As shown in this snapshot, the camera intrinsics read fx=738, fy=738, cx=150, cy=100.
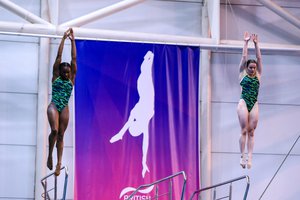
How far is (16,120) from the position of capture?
12695mm

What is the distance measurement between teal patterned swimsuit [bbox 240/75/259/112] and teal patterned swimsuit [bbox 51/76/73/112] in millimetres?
2558

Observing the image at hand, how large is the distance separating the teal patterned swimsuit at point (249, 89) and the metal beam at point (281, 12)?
2952 mm

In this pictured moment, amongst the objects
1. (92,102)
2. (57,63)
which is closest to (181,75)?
(92,102)

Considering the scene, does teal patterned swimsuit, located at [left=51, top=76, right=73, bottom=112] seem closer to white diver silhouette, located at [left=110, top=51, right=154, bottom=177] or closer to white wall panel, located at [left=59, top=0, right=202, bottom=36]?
white diver silhouette, located at [left=110, top=51, right=154, bottom=177]

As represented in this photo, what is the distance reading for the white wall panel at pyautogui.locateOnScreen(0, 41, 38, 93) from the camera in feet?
42.0

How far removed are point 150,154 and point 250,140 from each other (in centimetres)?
193

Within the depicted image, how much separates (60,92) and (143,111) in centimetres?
242

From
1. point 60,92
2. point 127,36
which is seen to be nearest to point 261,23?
point 127,36

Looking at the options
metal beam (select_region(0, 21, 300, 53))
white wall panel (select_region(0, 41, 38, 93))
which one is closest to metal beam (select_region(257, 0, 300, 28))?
metal beam (select_region(0, 21, 300, 53))

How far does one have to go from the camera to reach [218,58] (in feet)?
44.4

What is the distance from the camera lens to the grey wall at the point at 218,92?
41.5 feet

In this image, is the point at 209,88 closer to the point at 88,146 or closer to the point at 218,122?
the point at 218,122

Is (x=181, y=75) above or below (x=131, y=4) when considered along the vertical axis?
below

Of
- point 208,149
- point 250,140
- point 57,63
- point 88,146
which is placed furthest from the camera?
point 208,149
